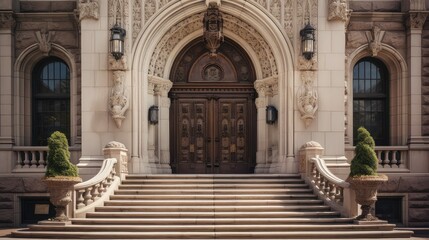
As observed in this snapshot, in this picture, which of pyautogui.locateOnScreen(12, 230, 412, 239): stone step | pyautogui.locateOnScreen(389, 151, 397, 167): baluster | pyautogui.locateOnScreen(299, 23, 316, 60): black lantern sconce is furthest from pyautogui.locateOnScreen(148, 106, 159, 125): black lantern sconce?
pyautogui.locateOnScreen(389, 151, 397, 167): baluster

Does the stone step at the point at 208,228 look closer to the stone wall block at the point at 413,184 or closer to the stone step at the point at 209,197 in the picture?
the stone step at the point at 209,197

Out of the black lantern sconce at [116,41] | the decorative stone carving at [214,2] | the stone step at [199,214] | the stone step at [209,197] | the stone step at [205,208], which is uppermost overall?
the decorative stone carving at [214,2]

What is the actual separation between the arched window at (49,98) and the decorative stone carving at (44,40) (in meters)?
0.81

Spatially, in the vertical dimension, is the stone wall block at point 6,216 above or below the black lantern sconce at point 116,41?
below

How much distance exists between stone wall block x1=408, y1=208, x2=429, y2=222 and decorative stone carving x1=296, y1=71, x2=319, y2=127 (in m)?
5.19

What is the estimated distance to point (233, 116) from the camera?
24.7m

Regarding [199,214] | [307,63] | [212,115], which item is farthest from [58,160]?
[307,63]

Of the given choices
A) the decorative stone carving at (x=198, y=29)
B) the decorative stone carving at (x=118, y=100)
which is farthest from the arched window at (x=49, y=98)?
the decorative stone carving at (x=198, y=29)

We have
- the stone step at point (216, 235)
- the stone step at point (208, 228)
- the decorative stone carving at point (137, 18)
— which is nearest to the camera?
the stone step at point (216, 235)

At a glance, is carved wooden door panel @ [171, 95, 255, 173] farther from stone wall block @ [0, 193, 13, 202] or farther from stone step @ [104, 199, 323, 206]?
stone wall block @ [0, 193, 13, 202]

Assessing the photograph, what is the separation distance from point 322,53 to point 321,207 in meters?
5.86

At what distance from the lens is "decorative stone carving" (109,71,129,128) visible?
22250 mm

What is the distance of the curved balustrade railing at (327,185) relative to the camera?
747 inches

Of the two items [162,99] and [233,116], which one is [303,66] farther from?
[162,99]
